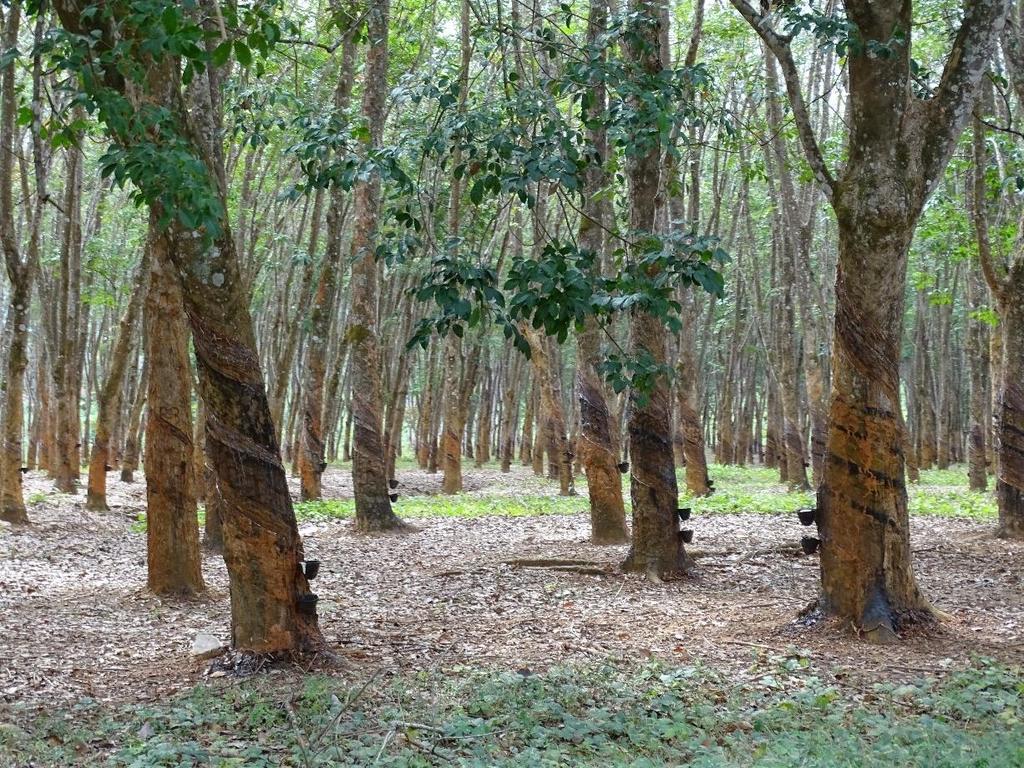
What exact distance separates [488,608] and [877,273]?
4.39 meters

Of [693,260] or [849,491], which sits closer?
[693,260]

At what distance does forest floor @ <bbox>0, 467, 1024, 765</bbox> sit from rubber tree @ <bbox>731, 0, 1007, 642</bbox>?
45cm

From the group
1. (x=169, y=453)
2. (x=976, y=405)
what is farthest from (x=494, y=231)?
(x=976, y=405)

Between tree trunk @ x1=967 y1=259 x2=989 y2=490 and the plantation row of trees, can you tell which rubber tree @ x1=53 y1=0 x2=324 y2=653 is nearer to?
the plantation row of trees

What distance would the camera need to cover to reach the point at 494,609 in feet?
29.6

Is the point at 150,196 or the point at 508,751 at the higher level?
the point at 150,196

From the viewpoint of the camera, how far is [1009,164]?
42.8 feet

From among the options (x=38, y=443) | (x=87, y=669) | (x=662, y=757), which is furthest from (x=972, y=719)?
(x=38, y=443)

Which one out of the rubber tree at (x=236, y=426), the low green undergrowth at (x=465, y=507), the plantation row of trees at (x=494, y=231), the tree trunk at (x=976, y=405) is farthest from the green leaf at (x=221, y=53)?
the tree trunk at (x=976, y=405)

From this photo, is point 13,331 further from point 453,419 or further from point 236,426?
point 453,419

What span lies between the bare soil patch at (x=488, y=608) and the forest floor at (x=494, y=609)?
3 centimetres

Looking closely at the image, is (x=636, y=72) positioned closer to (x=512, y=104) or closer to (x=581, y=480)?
(x=512, y=104)

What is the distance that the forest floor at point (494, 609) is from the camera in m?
6.65

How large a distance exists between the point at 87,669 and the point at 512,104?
15.4ft
